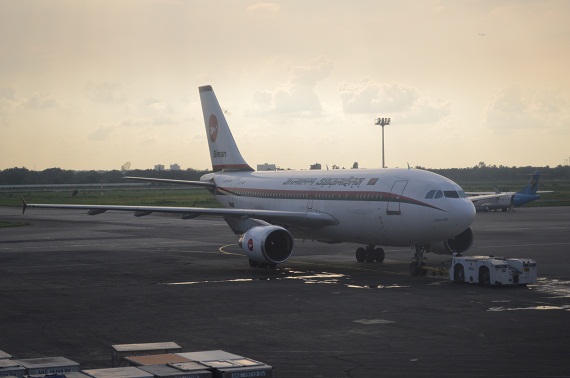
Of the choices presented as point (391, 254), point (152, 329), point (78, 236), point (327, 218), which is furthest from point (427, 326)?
point (78, 236)

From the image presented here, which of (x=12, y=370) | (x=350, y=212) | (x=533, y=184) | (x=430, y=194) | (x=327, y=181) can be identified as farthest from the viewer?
(x=533, y=184)

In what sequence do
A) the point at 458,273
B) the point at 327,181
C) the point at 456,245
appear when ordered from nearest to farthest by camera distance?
the point at 458,273
the point at 456,245
the point at 327,181

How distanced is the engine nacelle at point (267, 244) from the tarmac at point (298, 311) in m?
0.85

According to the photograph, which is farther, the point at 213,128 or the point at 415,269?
the point at 213,128

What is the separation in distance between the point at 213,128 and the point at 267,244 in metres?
16.5

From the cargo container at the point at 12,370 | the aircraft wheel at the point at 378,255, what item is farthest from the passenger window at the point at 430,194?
the cargo container at the point at 12,370

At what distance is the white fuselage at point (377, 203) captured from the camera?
33.8m

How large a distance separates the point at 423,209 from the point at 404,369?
16571 mm

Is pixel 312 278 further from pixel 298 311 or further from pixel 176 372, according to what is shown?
pixel 176 372

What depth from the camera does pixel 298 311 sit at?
25.6 m

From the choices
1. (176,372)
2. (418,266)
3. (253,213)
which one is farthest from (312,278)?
(176,372)

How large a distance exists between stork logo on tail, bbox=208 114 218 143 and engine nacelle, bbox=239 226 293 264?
14.8 metres

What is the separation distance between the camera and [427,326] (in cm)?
2291

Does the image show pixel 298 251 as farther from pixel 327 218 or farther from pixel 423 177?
pixel 423 177
